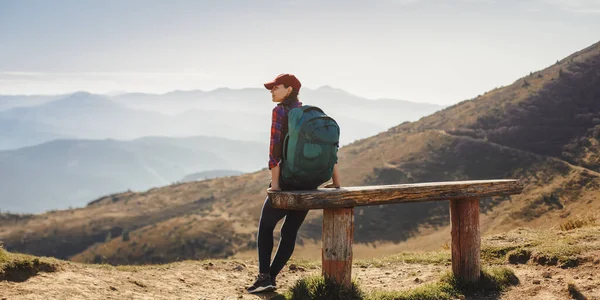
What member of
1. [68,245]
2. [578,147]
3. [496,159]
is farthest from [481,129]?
[68,245]

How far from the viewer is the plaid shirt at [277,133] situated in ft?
16.3

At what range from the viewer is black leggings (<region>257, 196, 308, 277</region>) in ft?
17.1

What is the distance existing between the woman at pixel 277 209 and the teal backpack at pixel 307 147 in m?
0.12

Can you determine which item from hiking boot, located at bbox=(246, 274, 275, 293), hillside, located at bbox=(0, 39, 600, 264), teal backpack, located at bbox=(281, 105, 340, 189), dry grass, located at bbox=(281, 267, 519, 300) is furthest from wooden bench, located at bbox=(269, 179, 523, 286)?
hillside, located at bbox=(0, 39, 600, 264)

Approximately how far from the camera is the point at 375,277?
277 inches

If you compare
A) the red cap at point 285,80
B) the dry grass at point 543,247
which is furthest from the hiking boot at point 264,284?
the dry grass at point 543,247

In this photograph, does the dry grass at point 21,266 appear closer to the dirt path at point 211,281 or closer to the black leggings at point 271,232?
the dirt path at point 211,281

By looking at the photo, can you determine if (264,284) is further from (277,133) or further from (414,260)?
(414,260)

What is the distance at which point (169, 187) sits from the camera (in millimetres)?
60156

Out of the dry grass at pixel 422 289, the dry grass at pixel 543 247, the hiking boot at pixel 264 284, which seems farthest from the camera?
the dry grass at pixel 543 247

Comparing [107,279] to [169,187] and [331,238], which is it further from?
[169,187]

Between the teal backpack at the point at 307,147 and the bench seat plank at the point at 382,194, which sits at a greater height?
the teal backpack at the point at 307,147

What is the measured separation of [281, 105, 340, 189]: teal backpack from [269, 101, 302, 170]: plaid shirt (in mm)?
91

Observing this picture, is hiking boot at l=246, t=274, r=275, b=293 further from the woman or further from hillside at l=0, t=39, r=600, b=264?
hillside at l=0, t=39, r=600, b=264
